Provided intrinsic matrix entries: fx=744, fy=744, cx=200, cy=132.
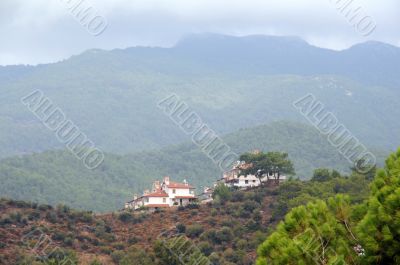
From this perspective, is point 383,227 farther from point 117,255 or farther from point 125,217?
point 125,217

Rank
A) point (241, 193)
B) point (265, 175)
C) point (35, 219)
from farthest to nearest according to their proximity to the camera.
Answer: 1. point (265, 175)
2. point (241, 193)
3. point (35, 219)

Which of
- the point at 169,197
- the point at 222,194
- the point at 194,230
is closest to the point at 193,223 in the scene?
the point at 194,230

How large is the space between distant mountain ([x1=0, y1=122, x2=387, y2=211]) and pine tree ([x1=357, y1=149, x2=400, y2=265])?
336 ft

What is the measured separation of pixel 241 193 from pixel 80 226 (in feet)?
48.0

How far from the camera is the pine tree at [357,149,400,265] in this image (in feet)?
39.4

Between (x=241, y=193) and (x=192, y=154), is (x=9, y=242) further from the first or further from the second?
(x=192, y=154)

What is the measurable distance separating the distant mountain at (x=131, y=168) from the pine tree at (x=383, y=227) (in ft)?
336

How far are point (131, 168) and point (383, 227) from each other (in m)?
138

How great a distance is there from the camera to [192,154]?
548 ft

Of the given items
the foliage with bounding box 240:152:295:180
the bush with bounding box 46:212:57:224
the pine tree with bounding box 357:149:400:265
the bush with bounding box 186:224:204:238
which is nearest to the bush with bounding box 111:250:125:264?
the bush with bounding box 186:224:204:238

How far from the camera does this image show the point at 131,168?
487 ft

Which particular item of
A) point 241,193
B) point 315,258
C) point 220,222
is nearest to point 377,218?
point 315,258

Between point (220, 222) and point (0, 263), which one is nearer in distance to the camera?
point (0, 263)

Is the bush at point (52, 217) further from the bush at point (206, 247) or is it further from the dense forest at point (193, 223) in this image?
the bush at point (206, 247)
